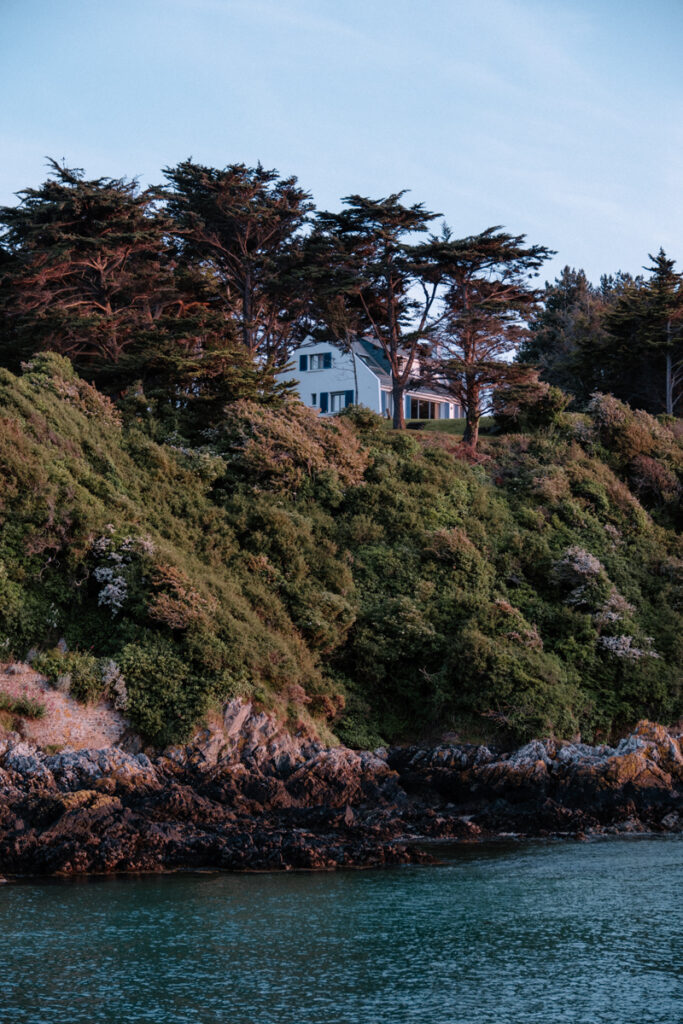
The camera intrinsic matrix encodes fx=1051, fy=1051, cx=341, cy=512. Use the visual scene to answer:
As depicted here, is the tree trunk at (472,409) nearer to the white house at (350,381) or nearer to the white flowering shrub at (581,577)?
the white flowering shrub at (581,577)

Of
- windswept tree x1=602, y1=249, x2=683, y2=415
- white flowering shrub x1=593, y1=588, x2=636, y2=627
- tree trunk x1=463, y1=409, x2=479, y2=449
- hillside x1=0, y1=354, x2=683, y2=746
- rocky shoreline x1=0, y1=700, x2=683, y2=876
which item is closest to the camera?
rocky shoreline x1=0, y1=700, x2=683, y2=876

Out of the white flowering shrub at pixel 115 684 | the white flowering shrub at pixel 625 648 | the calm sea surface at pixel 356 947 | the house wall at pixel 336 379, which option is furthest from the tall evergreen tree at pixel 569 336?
the calm sea surface at pixel 356 947

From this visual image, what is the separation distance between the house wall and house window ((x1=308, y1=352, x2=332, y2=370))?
140 millimetres

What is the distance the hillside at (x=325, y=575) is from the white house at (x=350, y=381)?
18594 mm

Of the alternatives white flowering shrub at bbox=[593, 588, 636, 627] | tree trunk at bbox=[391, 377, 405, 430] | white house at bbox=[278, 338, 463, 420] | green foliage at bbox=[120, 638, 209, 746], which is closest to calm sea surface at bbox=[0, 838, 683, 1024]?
green foliage at bbox=[120, 638, 209, 746]

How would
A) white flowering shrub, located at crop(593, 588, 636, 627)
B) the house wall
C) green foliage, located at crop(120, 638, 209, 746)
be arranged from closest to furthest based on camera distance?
green foliage, located at crop(120, 638, 209, 746)
white flowering shrub, located at crop(593, 588, 636, 627)
the house wall

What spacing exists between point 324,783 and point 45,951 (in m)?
11.0

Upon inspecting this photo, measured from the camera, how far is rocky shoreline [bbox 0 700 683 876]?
22578mm

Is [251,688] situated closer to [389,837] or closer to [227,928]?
[389,837]

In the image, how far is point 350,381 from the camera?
64438 mm

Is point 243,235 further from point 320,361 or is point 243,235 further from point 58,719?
point 58,719

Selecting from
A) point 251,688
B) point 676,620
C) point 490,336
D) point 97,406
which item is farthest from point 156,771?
point 490,336

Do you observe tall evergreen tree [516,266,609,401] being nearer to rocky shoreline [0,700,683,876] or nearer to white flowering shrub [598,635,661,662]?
white flowering shrub [598,635,661,662]

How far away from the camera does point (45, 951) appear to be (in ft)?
55.2
